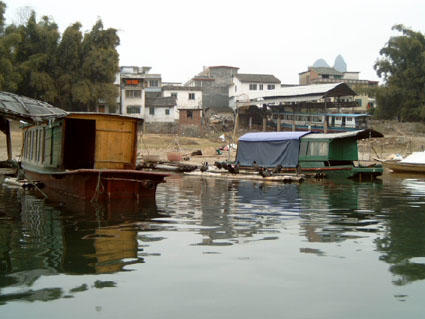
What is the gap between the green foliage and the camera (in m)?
42.2

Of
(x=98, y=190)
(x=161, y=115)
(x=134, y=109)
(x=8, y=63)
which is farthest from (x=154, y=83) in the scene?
(x=98, y=190)

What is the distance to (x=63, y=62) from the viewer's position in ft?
142

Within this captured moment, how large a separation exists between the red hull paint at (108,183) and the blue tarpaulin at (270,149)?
12947 mm

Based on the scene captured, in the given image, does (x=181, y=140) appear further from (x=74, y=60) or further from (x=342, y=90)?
(x=342, y=90)

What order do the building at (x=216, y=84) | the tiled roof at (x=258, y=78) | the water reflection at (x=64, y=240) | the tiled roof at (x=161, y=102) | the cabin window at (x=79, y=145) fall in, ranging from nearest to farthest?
the water reflection at (x=64, y=240) → the cabin window at (x=79, y=145) → the tiled roof at (x=161, y=102) → the tiled roof at (x=258, y=78) → the building at (x=216, y=84)

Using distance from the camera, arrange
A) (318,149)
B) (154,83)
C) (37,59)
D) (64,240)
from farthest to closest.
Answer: (154,83) < (37,59) < (318,149) < (64,240)

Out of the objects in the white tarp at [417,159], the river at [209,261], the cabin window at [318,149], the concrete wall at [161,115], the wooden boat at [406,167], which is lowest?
the river at [209,261]

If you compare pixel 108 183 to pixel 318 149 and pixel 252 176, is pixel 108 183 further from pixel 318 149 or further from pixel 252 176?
pixel 318 149

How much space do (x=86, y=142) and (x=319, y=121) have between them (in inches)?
1246

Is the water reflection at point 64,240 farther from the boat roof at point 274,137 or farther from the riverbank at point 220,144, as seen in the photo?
the riverbank at point 220,144

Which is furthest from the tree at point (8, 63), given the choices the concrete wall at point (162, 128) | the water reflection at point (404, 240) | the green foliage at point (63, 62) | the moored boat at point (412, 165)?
the water reflection at point (404, 240)

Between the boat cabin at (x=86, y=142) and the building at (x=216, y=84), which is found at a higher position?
the building at (x=216, y=84)

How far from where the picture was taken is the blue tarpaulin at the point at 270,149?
25.9m

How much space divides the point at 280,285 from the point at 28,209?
8.66 metres
